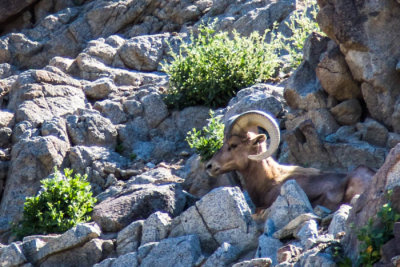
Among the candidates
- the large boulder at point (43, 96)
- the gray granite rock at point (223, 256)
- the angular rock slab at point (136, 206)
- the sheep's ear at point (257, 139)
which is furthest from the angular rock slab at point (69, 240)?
the large boulder at point (43, 96)

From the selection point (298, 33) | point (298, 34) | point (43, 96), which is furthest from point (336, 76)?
point (43, 96)

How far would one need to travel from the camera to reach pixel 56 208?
1375cm

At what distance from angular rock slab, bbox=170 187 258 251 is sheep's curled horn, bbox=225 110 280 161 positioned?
1968mm

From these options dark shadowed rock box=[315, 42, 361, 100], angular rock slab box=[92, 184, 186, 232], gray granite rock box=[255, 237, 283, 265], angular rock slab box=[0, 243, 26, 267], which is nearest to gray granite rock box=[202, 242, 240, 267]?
gray granite rock box=[255, 237, 283, 265]

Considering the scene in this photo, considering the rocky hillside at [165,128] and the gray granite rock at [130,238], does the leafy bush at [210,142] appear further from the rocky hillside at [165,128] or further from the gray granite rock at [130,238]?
the gray granite rock at [130,238]

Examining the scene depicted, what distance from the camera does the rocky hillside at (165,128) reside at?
11055mm

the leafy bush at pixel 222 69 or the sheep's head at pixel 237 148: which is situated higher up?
the leafy bush at pixel 222 69

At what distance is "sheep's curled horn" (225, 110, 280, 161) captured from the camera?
1338 centimetres

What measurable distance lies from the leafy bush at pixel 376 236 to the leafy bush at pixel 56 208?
20.3 feet

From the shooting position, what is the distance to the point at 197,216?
38.5 ft

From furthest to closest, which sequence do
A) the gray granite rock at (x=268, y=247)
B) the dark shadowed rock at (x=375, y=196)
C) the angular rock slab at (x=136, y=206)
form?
the angular rock slab at (x=136, y=206) → the gray granite rock at (x=268, y=247) → the dark shadowed rock at (x=375, y=196)

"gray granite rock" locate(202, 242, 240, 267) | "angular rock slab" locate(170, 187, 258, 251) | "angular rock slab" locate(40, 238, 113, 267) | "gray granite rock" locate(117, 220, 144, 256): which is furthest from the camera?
"angular rock slab" locate(40, 238, 113, 267)

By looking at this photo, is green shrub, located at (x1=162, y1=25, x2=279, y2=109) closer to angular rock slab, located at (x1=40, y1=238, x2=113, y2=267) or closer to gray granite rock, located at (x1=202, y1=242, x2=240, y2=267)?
angular rock slab, located at (x1=40, y1=238, x2=113, y2=267)

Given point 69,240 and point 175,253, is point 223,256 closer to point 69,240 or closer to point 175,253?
point 175,253
